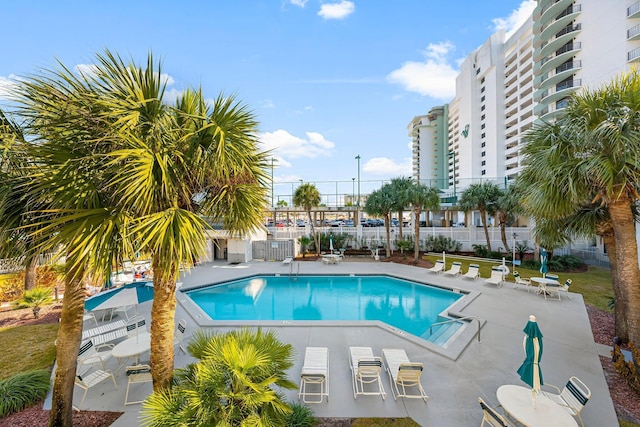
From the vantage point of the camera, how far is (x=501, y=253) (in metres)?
19.6

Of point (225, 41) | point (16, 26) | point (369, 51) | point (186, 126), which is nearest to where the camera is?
point (186, 126)

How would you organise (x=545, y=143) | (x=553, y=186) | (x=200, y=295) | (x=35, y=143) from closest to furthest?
(x=35, y=143), (x=553, y=186), (x=545, y=143), (x=200, y=295)

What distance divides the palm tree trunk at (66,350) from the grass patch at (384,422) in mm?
4487

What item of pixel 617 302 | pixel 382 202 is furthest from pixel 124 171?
pixel 382 202

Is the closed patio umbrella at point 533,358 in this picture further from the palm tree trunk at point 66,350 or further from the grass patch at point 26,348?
the grass patch at point 26,348

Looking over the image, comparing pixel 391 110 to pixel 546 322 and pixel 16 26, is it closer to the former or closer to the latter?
pixel 546 322

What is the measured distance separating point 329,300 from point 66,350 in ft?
32.6

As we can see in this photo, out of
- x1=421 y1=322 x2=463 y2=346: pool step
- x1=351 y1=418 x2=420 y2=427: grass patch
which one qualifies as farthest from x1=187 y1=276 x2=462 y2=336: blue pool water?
x1=351 y1=418 x2=420 y2=427: grass patch

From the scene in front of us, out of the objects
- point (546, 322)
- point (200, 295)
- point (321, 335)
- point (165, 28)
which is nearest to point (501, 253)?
point (546, 322)

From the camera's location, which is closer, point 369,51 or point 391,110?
point 369,51

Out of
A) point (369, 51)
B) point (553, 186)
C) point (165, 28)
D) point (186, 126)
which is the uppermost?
point (369, 51)

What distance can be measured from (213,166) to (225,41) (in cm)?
1080

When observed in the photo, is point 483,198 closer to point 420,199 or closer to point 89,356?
Result: point 420,199

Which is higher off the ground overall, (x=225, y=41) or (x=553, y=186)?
(x=225, y=41)
